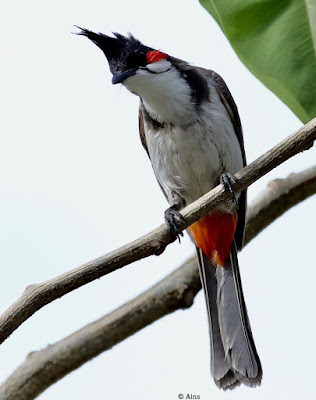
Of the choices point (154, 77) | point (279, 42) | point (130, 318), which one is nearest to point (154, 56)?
point (154, 77)

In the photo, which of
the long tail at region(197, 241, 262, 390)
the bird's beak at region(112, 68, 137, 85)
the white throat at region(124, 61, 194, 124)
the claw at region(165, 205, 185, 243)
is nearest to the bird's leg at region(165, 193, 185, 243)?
the claw at region(165, 205, 185, 243)

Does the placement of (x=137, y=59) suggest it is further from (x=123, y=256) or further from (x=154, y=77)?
(x=123, y=256)

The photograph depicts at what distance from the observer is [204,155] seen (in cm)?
288

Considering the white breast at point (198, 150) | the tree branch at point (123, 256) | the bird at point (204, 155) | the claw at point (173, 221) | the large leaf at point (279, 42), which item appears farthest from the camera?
the white breast at point (198, 150)

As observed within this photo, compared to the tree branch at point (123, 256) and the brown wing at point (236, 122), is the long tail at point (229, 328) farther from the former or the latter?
the tree branch at point (123, 256)

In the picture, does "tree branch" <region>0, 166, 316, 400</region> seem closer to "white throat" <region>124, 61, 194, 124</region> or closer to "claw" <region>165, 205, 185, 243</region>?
"claw" <region>165, 205, 185, 243</region>

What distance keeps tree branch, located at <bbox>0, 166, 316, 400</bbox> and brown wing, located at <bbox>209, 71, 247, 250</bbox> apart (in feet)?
0.28

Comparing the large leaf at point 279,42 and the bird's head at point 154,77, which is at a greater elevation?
the bird's head at point 154,77

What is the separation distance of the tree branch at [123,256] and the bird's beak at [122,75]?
725 millimetres

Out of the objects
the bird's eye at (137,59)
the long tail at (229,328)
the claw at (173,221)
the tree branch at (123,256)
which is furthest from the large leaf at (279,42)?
the long tail at (229,328)

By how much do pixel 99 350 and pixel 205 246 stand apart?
0.72 m

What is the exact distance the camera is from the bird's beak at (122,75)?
8.18ft

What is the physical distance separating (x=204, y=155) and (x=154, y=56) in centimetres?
48

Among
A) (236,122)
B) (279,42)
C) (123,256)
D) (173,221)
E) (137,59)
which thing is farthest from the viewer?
(236,122)
